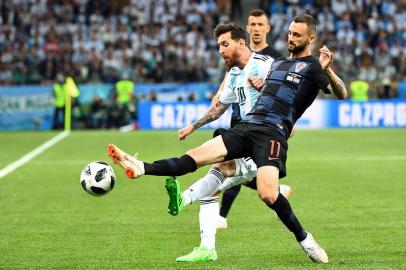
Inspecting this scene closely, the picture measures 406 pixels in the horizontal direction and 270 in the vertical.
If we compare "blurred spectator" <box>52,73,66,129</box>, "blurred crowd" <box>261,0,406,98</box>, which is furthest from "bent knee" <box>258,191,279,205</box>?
"blurred crowd" <box>261,0,406,98</box>

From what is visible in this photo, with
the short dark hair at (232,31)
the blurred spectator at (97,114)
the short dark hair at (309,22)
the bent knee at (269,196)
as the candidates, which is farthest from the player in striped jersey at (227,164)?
the blurred spectator at (97,114)

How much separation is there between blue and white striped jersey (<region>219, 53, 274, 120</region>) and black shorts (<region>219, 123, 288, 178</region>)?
63 cm

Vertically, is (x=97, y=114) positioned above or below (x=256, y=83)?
below

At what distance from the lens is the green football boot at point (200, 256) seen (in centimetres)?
802

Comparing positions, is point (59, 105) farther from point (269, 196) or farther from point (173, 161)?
point (269, 196)

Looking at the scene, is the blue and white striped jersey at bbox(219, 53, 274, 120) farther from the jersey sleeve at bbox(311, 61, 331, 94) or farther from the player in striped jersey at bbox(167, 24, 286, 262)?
the jersey sleeve at bbox(311, 61, 331, 94)

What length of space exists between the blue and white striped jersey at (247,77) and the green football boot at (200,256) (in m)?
1.33

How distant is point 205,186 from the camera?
835 centimetres

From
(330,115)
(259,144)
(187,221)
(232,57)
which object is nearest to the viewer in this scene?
(259,144)

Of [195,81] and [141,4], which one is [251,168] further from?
[141,4]

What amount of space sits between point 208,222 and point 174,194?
0.75 m

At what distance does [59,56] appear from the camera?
34.9 meters

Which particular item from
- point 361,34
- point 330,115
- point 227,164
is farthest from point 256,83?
point 361,34

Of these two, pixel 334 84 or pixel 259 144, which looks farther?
pixel 334 84
